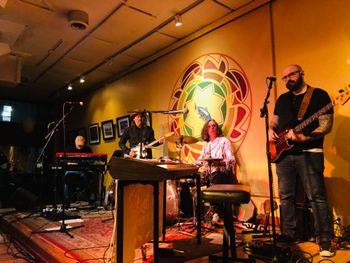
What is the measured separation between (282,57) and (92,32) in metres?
3.13

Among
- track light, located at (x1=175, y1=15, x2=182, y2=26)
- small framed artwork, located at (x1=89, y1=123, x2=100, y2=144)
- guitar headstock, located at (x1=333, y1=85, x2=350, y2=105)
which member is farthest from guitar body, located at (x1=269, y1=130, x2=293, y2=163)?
small framed artwork, located at (x1=89, y1=123, x2=100, y2=144)

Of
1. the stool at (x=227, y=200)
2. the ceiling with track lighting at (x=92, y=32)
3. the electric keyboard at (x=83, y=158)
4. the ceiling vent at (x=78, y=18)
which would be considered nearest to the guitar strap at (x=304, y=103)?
the stool at (x=227, y=200)

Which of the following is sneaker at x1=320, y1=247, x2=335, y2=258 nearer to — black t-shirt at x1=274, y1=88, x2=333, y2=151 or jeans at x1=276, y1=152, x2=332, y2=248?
jeans at x1=276, y1=152, x2=332, y2=248

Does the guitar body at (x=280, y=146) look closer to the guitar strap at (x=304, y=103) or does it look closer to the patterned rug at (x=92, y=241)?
the guitar strap at (x=304, y=103)

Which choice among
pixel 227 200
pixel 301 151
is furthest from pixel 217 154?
pixel 227 200

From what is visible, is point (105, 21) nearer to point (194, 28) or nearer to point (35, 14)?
point (35, 14)

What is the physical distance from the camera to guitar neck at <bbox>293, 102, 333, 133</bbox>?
101 inches

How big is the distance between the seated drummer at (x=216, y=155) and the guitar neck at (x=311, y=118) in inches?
49.0

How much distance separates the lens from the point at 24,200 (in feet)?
17.7

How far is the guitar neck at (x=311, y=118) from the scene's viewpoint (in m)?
2.55

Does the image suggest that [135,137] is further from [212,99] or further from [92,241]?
[92,241]

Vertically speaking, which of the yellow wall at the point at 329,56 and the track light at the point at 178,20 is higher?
the track light at the point at 178,20

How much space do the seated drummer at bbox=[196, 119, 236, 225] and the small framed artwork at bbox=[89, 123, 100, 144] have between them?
4070 millimetres

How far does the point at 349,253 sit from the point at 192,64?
11.6 feet
